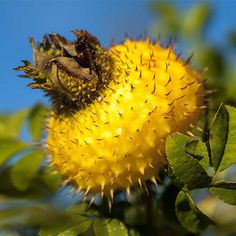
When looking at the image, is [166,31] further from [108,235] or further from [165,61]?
[108,235]

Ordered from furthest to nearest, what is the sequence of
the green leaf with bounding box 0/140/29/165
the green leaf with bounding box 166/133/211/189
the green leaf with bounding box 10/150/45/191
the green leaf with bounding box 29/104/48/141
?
the green leaf with bounding box 29/104/48/141, the green leaf with bounding box 0/140/29/165, the green leaf with bounding box 10/150/45/191, the green leaf with bounding box 166/133/211/189

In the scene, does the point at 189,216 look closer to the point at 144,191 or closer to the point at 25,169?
the point at 144,191

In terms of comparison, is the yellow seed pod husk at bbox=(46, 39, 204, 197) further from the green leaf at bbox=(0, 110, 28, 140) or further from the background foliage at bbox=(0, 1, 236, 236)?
the green leaf at bbox=(0, 110, 28, 140)

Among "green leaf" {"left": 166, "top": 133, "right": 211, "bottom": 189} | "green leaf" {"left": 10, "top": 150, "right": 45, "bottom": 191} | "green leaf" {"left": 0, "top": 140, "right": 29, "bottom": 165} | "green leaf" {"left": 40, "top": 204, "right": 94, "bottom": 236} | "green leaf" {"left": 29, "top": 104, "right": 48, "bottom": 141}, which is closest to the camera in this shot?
"green leaf" {"left": 166, "top": 133, "right": 211, "bottom": 189}

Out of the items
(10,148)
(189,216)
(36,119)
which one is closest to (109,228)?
(189,216)

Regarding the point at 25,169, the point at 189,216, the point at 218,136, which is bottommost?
the point at 189,216

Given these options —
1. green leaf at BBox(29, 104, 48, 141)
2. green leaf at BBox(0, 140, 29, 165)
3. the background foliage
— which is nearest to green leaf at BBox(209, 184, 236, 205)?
the background foliage
